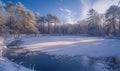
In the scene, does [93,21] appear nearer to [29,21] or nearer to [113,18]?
[113,18]

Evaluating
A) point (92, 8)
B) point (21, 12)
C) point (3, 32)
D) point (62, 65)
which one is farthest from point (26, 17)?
point (62, 65)

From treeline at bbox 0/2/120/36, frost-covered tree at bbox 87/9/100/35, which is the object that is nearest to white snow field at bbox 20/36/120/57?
treeline at bbox 0/2/120/36

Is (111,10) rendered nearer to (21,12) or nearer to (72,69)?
(21,12)

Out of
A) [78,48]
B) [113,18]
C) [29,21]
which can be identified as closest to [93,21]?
[113,18]

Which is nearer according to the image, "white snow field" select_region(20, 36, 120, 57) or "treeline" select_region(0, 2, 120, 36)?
"white snow field" select_region(20, 36, 120, 57)

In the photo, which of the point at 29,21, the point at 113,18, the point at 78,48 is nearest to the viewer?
the point at 78,48

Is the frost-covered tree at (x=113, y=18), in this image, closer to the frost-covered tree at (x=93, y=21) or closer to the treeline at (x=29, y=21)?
the treeline at (x=29, y=21)

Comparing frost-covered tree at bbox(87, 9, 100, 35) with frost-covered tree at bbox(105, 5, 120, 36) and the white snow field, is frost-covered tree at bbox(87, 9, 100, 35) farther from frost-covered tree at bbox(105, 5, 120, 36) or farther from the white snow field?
the white snow field

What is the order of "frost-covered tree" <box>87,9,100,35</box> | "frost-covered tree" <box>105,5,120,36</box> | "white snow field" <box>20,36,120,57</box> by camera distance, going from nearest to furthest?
"white snow field" <box>20,36,120,57</box>, "frost-covered tree" <box>105,5,120,36</box>, "frost-covered tree" <box>87,9,100,35</box>

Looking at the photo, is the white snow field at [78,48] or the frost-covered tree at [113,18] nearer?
the white snow field at [78,48]

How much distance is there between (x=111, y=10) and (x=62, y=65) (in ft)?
148

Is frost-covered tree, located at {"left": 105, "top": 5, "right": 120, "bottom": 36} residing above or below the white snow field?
above

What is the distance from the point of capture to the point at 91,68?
44.9ft

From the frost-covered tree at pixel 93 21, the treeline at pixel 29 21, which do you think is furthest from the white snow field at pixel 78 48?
the frost-covered tree at pixel 93 21
